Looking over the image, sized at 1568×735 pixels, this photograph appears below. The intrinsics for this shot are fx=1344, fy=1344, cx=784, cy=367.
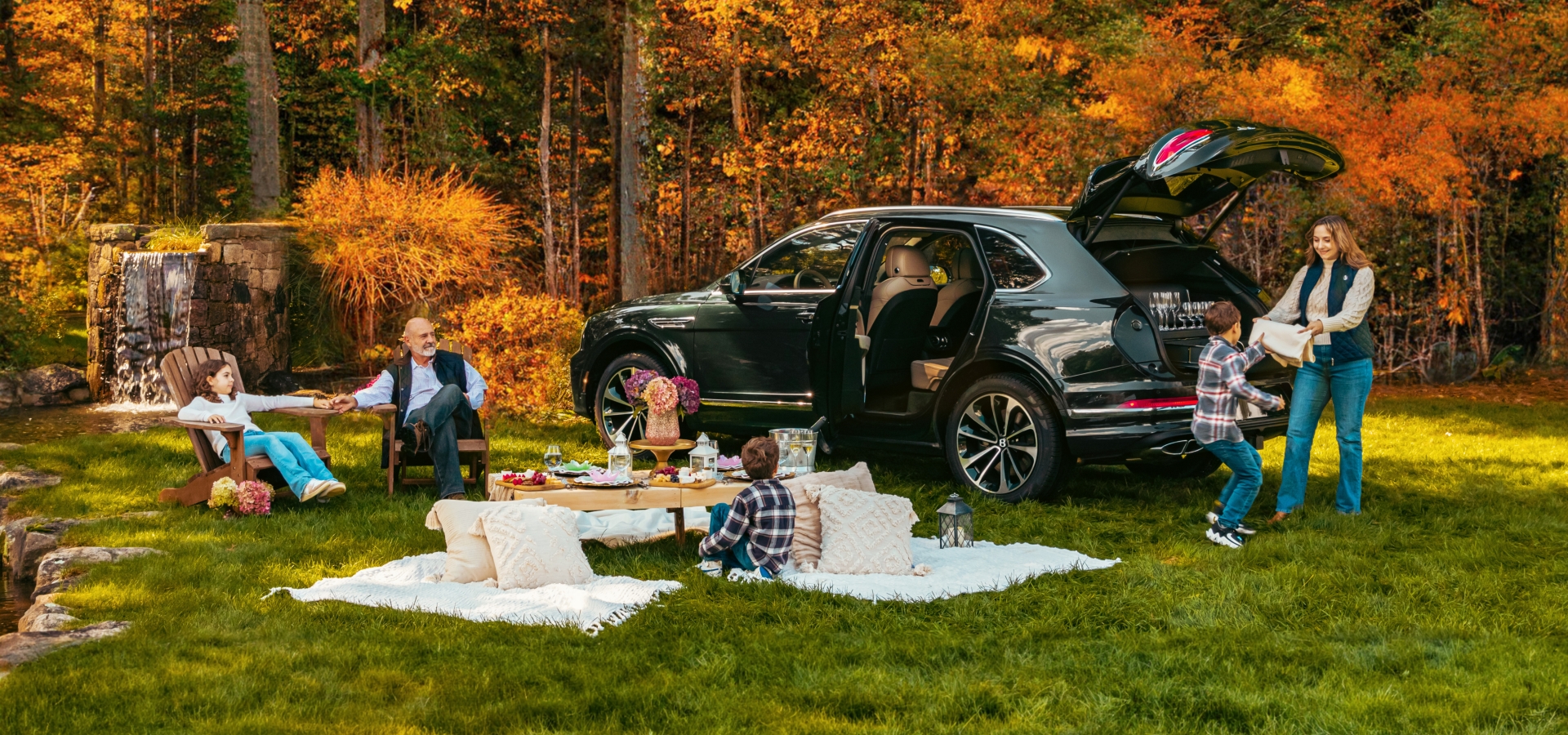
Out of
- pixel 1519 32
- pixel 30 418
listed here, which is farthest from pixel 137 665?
pixel 1519 32

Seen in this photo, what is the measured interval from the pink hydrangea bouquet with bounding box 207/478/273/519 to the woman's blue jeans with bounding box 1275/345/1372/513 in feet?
18.0

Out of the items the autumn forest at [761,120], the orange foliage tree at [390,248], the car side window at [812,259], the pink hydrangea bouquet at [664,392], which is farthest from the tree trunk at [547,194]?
the pink hydrangea bouquet at [664,392]

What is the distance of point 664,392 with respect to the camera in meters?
7.14

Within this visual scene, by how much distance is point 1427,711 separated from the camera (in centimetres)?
409

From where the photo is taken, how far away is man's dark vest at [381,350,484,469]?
8094mm

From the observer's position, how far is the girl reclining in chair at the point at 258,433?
7.48 metres

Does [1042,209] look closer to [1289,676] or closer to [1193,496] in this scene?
[1193,496]

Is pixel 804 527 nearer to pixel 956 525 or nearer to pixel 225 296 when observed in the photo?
pixel 956 525

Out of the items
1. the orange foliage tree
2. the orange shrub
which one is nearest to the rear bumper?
the orange shrub

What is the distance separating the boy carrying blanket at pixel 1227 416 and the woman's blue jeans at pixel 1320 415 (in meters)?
0.73

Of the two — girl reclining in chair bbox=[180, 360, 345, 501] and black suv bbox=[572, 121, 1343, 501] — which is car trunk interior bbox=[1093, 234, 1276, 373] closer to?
black suv bbox=[572, 121, 1343, 501]

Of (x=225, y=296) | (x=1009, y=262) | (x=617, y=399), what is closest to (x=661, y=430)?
(x=1009, y=262)

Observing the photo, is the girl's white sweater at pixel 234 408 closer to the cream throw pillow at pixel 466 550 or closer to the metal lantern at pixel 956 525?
the cream throw pillow at pixel 466 550

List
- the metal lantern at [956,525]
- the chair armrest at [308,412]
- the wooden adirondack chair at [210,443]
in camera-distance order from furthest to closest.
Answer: the chair armrest at [308,412], the wooden adirondack chair at [210,443], the metal lantern at [956,525]
